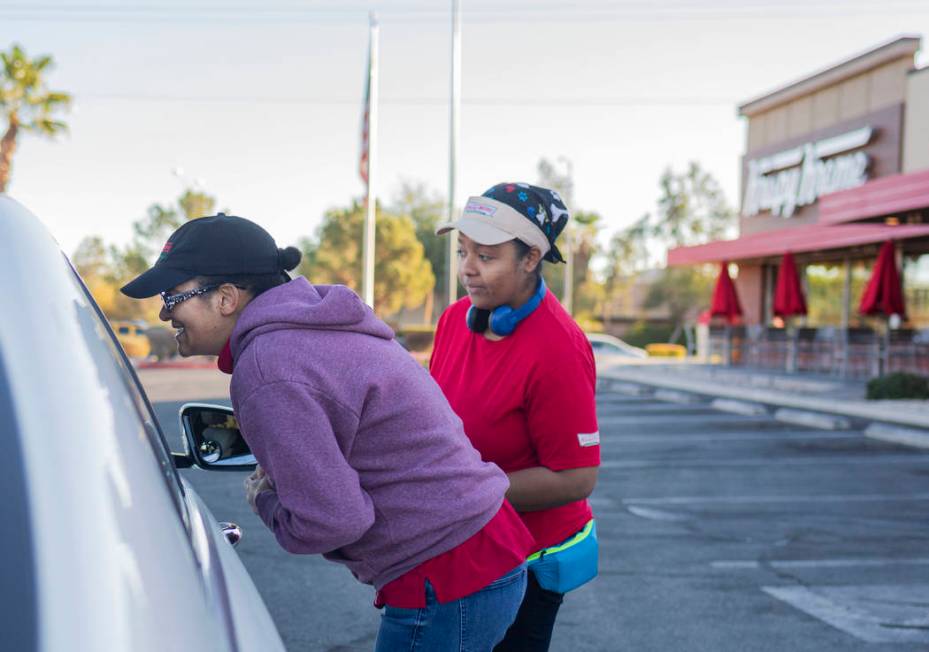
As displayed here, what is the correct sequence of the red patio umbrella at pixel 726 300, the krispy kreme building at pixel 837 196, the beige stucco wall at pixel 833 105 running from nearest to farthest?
the krispy kreme building at pixel 837 196
the beige stucco wall at pixel 833 105
the red patio umbrella at pixel 726 300

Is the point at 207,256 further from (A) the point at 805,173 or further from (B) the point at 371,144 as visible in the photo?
(A) the point at 805,173

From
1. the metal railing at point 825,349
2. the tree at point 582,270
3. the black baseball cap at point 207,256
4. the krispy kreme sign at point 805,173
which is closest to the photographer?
the black baseball cap at point 207,256

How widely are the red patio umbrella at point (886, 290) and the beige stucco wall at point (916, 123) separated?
9.57ft

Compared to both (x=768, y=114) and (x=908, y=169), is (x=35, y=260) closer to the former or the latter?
(x=908, y=169)

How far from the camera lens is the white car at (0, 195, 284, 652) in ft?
2.78

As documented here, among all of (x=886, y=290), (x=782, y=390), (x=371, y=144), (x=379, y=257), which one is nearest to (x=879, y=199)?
(x=886, y=290)

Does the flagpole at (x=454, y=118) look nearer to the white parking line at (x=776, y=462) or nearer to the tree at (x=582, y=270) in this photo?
the white parking line at (x=776, y=462)

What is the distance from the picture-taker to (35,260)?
1.18 metres

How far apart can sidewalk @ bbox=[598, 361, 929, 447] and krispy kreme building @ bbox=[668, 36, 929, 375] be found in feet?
4.60

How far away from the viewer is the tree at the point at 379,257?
46.3 m

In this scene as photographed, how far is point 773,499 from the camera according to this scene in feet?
25.6

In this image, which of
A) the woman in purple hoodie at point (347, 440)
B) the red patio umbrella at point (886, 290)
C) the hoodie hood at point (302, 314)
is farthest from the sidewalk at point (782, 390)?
the hoodie hood at point (302, 314)

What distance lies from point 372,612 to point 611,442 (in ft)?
22.2

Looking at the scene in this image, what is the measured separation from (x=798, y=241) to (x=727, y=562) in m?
15.9
